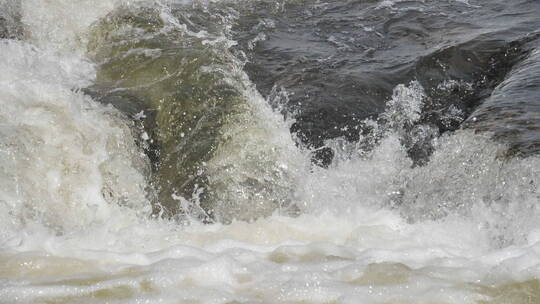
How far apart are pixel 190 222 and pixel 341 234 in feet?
3.76

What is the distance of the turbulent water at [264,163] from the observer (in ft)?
12.4

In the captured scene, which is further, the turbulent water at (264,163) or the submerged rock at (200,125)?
the submerged rock at (200,125)

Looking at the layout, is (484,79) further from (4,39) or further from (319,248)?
(4,39)

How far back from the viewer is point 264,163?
5.27 meters

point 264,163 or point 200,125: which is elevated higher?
point 200,125

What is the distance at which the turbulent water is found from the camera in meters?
3.77

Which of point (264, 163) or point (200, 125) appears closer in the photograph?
point (264, 163)

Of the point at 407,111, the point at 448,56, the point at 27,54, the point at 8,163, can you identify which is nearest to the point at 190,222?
the point at 8,163

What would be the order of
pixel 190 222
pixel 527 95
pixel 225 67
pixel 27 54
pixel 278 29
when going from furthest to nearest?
pixel 278 29 → pixel 27 54 → pixel 225 67 → pixel 527 95 → pixel 190 222

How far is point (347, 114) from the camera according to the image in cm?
603

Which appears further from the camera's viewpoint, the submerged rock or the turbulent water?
the submerged rock

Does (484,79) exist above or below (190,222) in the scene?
above

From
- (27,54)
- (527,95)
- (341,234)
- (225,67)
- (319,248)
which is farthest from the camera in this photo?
(27,54)

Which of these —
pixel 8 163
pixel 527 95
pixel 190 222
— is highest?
pixel 527 95
